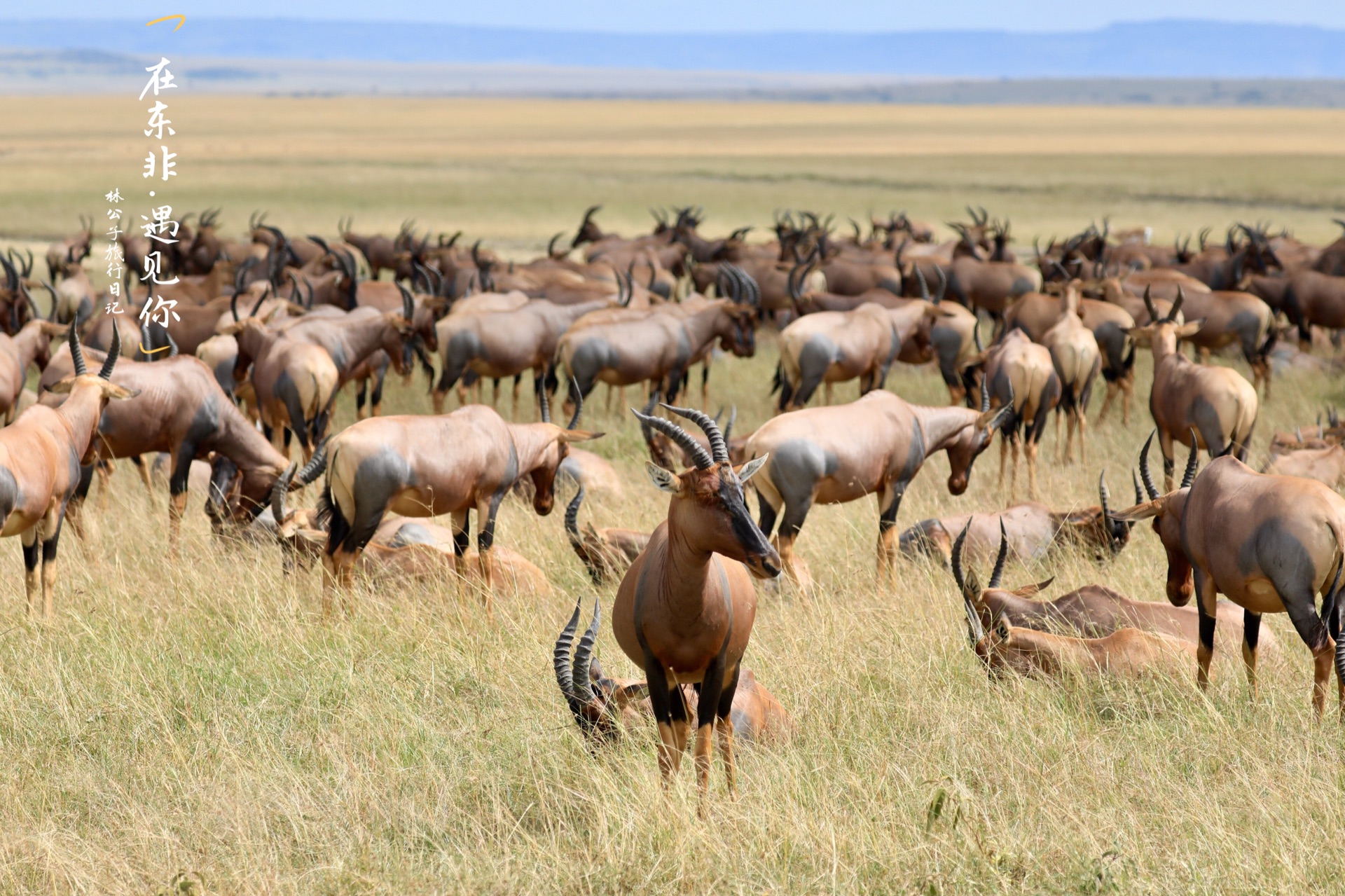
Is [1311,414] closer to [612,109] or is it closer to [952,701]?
[952,701]

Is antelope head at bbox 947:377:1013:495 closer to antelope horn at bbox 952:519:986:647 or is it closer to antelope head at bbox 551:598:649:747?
antelope horn at bbox 952:519:986:647

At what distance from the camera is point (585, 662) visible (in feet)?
14.8

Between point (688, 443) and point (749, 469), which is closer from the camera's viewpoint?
point (688, 443)

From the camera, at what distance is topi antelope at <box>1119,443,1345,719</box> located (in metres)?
4.62

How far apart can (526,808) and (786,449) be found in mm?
3145

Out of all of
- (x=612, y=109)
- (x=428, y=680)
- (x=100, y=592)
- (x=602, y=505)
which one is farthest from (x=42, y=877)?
(x=612, y=109)

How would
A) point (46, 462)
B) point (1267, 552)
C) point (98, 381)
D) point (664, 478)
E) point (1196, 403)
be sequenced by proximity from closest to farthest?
point (664, 478) → point (1267, 552) → point (46, 462) → point (98, 381) → point (1196, 403)

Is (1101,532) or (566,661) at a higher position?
(566,661)

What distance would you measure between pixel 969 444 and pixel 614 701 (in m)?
4.09

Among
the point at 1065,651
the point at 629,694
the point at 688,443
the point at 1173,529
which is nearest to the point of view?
the point at 688,443

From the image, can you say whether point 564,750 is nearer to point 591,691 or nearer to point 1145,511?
point 591,691

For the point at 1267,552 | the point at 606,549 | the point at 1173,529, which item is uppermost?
the point at 1267,552

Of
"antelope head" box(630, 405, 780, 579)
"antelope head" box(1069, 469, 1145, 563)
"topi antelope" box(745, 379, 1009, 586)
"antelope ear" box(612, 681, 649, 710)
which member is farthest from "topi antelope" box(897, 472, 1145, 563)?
"antelope head" box(630, 405, 780, 579)

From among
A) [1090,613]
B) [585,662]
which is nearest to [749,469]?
[585,662]
